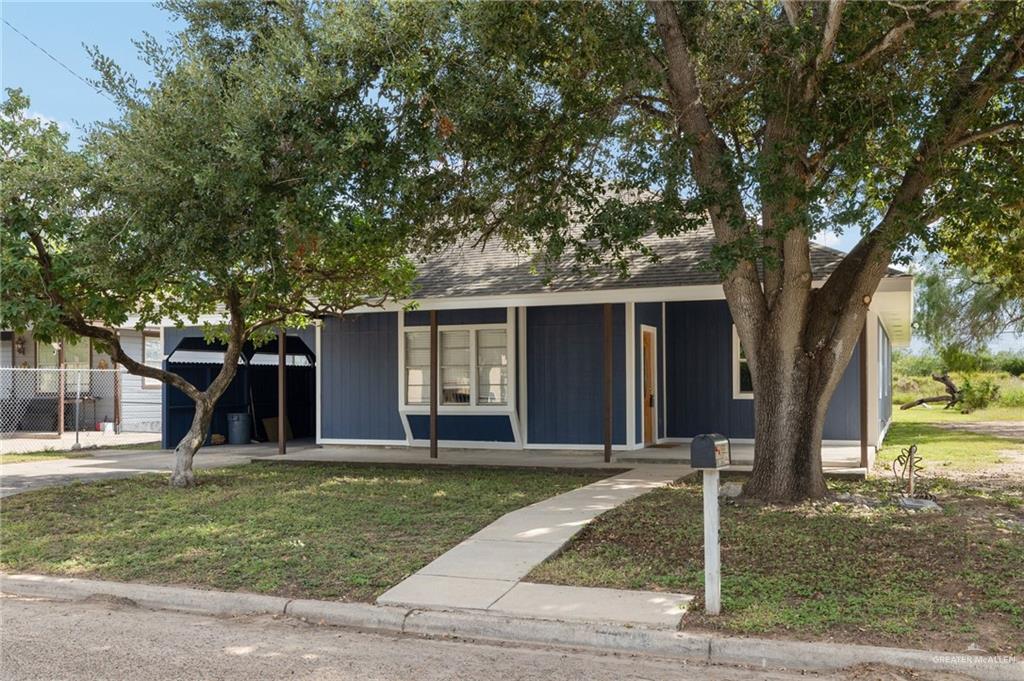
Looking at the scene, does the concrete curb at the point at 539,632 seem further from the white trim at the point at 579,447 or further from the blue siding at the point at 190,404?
the blue siding at the point at 190,404

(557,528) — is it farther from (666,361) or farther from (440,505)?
(666,361)

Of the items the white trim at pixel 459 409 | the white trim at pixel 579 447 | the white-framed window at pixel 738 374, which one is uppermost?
the white-framed window at pixel 738 374

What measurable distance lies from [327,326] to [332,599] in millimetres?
10970

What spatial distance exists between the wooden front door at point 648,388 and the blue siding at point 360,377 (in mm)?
4608

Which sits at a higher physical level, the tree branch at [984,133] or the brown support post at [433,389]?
the tree branch at [984,133]

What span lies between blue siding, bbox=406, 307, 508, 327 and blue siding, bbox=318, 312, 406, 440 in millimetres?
582

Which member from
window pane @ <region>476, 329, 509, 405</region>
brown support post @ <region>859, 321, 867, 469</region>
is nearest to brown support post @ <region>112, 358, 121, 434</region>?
window pane @ <region>476, 329, 509, 405</region>

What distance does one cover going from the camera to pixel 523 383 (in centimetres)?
1539

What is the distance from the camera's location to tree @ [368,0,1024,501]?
348 inches

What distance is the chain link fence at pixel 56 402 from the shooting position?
75.6 ft

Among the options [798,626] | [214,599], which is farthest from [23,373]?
[798,626]

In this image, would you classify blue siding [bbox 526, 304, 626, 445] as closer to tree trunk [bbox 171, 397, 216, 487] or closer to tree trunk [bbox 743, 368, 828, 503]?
tree trunk [bbox 743, 368, 828, 503]

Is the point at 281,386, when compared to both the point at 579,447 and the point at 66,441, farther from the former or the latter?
the point at 66,441

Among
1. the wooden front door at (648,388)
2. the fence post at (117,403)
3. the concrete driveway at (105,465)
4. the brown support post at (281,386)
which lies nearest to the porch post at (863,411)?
the wooden front door at (648,388)
